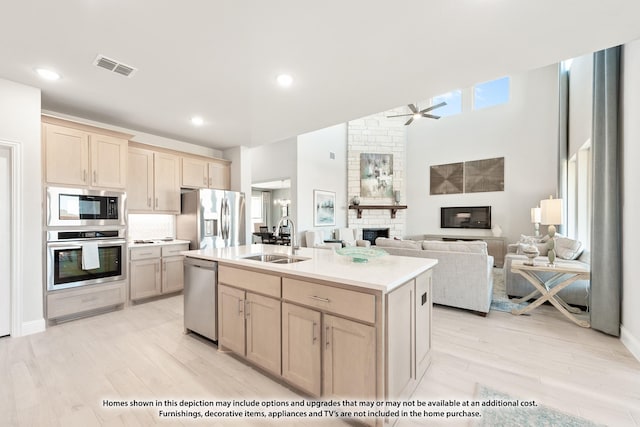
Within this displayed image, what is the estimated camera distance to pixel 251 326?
2.17 metres

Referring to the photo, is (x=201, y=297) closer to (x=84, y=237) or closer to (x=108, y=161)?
(x=84, y=237)

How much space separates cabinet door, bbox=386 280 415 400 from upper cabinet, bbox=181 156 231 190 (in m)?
4.05

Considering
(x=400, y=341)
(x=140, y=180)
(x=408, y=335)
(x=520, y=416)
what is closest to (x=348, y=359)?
(x=400, y=341)

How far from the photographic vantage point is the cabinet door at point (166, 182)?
13.8 ft

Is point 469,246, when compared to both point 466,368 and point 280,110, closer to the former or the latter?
point 466,368

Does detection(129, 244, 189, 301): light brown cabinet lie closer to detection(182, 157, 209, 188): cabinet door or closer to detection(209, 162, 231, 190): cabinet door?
detection(182, 157, 209, 188): cabinet door

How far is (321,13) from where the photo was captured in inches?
71.9

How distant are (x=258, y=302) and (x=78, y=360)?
169 cm

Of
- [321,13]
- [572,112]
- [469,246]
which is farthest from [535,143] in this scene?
[321,13]

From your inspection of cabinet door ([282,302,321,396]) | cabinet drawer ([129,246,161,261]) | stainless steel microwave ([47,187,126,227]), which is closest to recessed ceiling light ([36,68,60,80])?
stainless steel microwave ([47,187,126,227])

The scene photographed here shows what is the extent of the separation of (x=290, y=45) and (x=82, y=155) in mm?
2886

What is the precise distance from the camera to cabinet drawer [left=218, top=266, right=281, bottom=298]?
200cm

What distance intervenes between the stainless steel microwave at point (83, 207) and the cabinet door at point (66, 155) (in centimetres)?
13

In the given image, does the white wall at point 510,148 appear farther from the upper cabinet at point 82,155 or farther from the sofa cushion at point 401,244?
the upper cabinet at point 82,155
